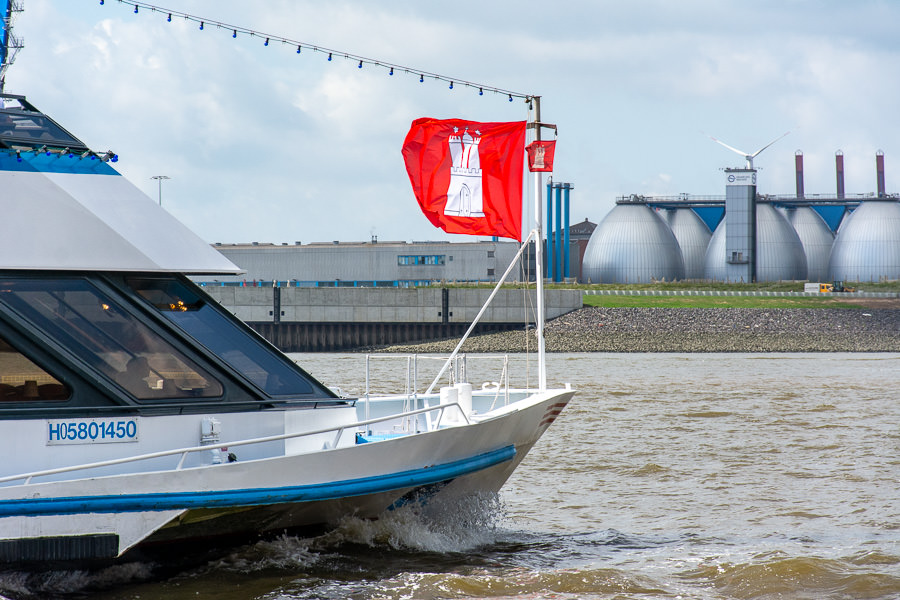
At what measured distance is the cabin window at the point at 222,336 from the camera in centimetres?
709

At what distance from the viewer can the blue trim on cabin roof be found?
705cm

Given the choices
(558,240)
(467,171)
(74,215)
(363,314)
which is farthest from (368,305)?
(74,215)

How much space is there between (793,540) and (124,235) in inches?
258

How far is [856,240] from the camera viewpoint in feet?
223

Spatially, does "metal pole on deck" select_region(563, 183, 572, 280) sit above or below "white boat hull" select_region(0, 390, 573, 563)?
above

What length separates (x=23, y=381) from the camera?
21.7 feet

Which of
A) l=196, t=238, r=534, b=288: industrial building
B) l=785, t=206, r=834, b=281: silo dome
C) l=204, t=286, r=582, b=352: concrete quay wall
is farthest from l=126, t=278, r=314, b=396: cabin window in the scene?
l=785, t=206, r=834, b=281: silo dome

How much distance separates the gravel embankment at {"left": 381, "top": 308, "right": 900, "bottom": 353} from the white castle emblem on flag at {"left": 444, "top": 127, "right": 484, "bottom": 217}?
34.1 meters

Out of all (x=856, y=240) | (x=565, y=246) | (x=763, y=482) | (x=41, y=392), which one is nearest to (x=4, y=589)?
(x=41, y=392)

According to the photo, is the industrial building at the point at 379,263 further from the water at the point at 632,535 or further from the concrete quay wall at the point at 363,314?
the water at the point at 632,535

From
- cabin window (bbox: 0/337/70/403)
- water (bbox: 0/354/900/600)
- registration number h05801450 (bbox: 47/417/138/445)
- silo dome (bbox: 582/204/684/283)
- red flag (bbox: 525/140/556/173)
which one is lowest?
water (bbox: 0/354/900/600)

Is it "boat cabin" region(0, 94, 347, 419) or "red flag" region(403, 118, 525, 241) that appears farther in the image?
"red flag" region(403, 118, 525, 241)

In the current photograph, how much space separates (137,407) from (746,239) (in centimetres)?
6142

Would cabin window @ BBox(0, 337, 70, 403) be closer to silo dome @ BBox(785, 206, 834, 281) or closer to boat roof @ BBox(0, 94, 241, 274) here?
boat roof @ BBox(0, 94, 241, 274)
